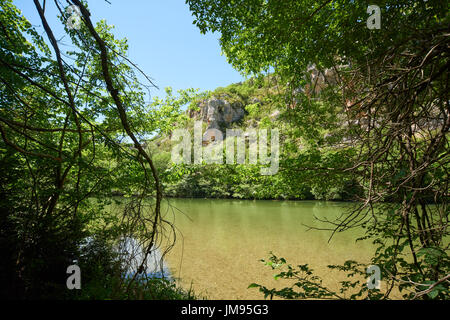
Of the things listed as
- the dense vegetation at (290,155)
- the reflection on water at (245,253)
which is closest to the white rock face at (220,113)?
the reflection on water at (245,253)

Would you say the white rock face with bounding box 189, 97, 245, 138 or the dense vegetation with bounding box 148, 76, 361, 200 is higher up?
the white rock face with bounding box 189, 97, 245, 138

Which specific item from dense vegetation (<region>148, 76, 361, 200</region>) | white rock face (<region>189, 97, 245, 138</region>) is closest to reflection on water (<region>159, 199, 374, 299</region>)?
dense vegetation (<region>148, 76, 361, 200</region>)

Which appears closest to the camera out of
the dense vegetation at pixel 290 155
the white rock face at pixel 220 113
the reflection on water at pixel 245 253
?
the dense vegetation at pixel 290 155

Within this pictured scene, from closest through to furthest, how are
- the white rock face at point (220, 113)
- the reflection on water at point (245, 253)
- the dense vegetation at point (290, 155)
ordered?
1. the dense vegetation at point (290, 155)
2. the reflection on water at point (245, 253)
3. the white rock face at point (220, 113)

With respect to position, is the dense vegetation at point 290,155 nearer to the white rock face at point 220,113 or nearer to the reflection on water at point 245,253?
the reflection on water at point 245,253

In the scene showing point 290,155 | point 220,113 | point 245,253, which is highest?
point 220,113

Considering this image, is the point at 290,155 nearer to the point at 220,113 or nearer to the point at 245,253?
the point at 245,253

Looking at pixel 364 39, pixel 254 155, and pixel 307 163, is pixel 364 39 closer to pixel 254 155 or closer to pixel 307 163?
pixel 307 163

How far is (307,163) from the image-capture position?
3840mm

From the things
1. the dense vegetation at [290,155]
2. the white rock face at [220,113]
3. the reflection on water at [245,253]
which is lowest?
the reflection on water at [245,253]

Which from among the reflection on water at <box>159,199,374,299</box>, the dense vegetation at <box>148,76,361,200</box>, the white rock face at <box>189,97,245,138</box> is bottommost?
the reflection on water at <box>159,199,374,299</box>

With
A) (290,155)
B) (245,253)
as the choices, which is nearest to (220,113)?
(245,253)

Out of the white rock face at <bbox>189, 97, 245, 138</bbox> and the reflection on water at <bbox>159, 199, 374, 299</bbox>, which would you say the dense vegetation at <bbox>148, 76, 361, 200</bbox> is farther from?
the white rock face at <bbox>189, 97, 245, 138</bbox>
